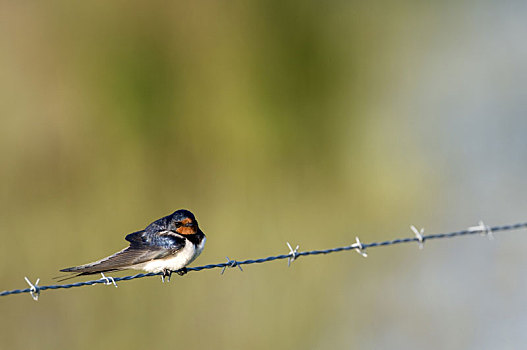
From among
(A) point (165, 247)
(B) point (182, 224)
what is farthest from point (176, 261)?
(B) point (182, 224)

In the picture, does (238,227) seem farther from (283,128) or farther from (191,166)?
(283,128)

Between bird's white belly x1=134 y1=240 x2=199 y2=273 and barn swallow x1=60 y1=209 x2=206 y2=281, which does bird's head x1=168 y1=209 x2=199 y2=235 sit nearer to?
barn swallow x1=60 y1=209 x2=206 y2=281

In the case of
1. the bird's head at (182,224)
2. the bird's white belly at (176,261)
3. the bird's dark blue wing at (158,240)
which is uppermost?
the bird's head at (182,224)

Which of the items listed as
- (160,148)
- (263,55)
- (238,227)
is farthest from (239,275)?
(263,55)

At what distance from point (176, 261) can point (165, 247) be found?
0.09 m

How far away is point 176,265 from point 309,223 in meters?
5.77

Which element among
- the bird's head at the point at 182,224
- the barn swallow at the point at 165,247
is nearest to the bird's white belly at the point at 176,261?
the barn swallow at the point at 165,247

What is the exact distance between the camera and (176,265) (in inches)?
144

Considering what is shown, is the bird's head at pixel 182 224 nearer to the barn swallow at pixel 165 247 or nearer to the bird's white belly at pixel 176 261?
Answer: the barn swallow at pixel 165 247

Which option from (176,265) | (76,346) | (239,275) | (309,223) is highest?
(309,223)

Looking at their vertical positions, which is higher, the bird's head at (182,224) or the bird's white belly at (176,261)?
the bird's head at (182,224)

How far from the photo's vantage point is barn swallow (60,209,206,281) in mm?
3604

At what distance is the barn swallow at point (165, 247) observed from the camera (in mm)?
3604

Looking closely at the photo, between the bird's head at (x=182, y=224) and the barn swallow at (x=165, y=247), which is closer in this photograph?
the barn swallow at (x=165, y=247)
